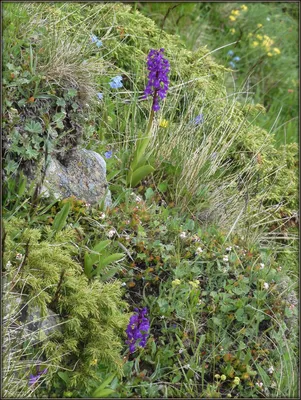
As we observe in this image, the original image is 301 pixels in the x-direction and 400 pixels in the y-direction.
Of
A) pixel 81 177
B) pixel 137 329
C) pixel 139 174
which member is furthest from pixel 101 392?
pixel 139 174

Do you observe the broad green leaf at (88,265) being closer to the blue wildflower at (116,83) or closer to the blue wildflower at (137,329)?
the blue wildflower at (137,329)

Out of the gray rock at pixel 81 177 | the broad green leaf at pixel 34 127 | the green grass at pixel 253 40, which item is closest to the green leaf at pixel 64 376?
the gray rock at pixel 81 177

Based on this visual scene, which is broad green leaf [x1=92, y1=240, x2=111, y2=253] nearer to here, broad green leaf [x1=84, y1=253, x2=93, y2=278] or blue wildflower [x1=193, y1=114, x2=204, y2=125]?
broad green leaf [x1=84, y1=253, x2=93, y2=278]

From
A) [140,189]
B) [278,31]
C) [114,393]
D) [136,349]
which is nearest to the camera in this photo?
[114,393]

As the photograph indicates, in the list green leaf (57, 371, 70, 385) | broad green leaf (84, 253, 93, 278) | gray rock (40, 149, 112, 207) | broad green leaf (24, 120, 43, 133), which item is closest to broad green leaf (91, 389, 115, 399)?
green leaf (57, 371, 70, 385)

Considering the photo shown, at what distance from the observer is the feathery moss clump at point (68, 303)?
2.66 meters

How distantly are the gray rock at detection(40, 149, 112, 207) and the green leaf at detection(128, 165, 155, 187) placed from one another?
225 mm

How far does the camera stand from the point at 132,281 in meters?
3.21

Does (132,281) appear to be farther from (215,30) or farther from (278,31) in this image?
(278,31)

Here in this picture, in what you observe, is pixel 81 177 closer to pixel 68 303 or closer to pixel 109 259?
pixel 109 259

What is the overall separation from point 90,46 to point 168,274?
1.50 m

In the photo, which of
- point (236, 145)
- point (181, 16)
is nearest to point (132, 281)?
point (236, 145)

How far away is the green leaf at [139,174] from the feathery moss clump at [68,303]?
849 mm

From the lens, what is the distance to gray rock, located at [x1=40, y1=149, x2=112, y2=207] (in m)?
3.25
